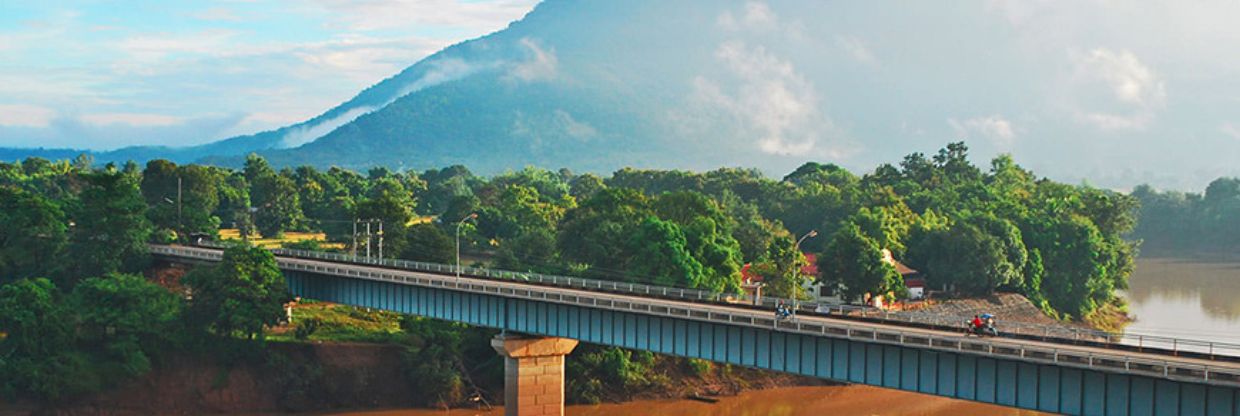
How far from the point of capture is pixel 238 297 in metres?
102

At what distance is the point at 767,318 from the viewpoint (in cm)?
7225

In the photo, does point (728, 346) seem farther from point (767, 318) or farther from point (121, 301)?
point (121, 301)

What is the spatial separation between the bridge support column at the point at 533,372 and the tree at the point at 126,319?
100 feet

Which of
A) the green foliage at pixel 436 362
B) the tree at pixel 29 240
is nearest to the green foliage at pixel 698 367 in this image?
the green foliage at pixel 436 362

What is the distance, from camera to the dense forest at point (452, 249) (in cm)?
10019

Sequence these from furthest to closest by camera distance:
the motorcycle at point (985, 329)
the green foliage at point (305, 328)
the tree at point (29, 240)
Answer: the tree at point (29, 240)
the green foliage at point (305, 328)
the motorcycle at point (985, 329)

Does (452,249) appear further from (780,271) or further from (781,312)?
(781,312)

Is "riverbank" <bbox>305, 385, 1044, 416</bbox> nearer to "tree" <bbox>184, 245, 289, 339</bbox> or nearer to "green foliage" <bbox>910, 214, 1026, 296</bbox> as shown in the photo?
"tree" <bbox>184, 245, 289, 339</bbox>

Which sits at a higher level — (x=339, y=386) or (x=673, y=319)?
(x=673, y=319)

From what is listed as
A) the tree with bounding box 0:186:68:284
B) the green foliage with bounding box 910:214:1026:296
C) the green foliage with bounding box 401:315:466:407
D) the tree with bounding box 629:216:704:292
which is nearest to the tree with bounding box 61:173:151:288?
the tree with bounding box 0:186:68:284

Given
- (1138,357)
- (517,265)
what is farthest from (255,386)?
(1138,357)

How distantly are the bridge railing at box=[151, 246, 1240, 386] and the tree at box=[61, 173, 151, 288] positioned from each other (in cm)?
2863

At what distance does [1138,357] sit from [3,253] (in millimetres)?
99032

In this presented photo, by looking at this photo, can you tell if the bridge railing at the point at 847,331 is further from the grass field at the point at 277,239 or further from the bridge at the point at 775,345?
the grass field at the point at 277,239
